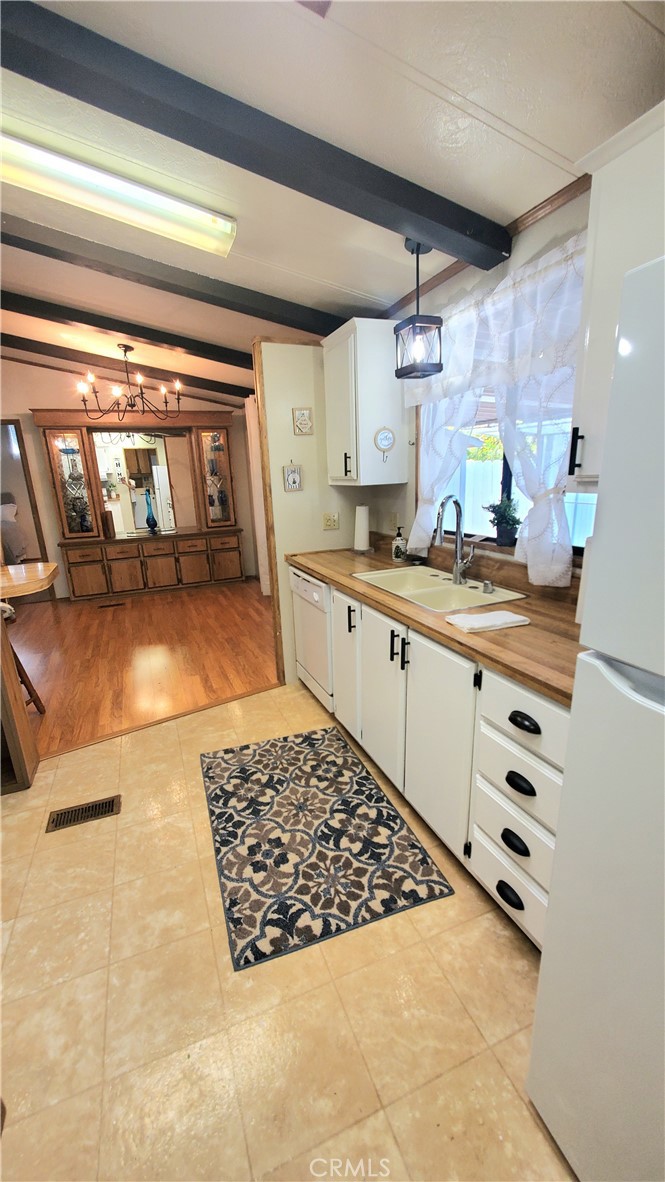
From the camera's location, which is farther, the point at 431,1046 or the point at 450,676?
the point at 450,676

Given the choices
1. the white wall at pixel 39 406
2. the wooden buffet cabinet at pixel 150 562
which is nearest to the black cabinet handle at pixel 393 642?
the wooden buffet cabinet at pixel 150 562

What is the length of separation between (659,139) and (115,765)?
308 centimetres

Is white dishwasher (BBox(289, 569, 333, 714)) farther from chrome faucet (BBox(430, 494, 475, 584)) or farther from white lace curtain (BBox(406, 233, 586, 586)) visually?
white lace curtain (BBox(406, 233, 586, 586))

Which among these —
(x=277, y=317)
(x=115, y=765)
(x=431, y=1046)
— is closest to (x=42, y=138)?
(x=277, y=317)

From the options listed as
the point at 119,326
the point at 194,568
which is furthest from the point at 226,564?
the point at 119,326

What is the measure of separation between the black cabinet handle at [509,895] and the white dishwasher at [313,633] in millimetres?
1382

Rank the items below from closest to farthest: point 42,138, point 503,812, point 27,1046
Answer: point 27,1046 < point 503,812 < point 42,138

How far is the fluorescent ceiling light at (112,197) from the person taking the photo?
170 cm

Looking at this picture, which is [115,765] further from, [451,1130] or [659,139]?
[659,139]

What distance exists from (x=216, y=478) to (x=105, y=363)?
1.77m

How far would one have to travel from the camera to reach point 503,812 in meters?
1.35

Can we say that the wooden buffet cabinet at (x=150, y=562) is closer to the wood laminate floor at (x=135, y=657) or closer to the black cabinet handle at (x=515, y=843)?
the wood laminate floor at (x=135, y=657)

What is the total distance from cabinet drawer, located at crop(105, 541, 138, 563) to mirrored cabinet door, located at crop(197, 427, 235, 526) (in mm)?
1006

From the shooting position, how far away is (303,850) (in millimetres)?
1795
